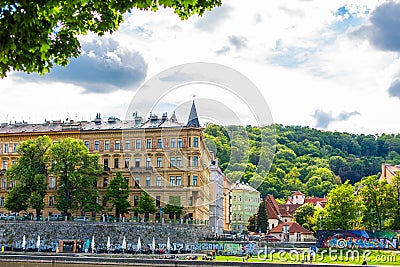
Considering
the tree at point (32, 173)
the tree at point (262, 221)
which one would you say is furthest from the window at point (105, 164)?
the tree at point (262, 221)

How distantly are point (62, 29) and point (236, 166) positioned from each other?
65175mm

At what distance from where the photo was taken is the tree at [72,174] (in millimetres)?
71500

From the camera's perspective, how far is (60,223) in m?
68.4

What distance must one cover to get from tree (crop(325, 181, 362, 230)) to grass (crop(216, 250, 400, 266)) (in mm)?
10807

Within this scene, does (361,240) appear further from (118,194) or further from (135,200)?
(135,200)

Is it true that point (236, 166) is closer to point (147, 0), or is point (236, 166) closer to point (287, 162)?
point (147, 0)

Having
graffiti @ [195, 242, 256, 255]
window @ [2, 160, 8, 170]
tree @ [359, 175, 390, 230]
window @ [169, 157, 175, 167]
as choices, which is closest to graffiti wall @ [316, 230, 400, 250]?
graffiti @ [195, 242, 256, 255]

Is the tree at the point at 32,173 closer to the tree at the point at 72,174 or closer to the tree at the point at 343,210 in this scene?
the tree at the point at 72,174

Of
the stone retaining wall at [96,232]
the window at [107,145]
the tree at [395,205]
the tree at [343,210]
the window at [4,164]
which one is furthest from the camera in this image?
the window at [4,164]

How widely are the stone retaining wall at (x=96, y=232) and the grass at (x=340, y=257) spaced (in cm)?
1112

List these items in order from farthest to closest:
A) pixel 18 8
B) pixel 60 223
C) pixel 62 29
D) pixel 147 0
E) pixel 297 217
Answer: pixel 297 217 → pixel 60 223 → pixel 62 29 → pixel 147 0 → pixel 18 8

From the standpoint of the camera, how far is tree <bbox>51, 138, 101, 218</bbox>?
7150cm

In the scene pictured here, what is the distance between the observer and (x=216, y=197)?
9581 centimetres

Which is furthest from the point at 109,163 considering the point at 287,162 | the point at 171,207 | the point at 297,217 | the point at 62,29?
the point at 287,162
